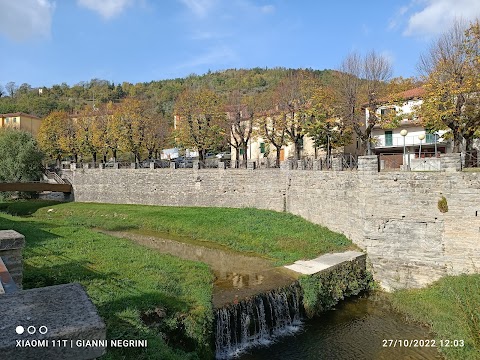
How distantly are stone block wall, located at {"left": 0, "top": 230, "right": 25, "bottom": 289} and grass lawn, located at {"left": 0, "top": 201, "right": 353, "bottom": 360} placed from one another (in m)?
2.53

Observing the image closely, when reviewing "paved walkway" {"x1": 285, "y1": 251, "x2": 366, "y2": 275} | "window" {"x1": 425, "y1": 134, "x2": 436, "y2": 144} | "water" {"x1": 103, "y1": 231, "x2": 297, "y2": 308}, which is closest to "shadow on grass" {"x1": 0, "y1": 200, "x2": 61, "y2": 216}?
"water" {"x1": 103, "y1": 231, "x2": 297, "y2": 308}

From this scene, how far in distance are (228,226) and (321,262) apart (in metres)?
8.76

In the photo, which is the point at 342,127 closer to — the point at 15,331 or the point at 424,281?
the point at 424,281

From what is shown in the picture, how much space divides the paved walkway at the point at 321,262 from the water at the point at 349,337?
1.72 meters

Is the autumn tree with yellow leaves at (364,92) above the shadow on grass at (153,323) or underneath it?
above

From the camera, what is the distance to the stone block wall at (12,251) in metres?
7.05

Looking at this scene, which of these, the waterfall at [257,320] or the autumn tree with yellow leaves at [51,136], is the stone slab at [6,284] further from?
the autumn tree with yellow leaves at [51,136]

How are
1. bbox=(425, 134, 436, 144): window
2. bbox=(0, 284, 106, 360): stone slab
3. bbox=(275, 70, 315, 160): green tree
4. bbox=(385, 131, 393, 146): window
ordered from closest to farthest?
bbox=(0, 284, 106, 360): stone slab → bbox=(275, 70, 315, 160): green tree → bbox=(425, 134, 436, 144): window → bbox=(385, 131, 393, 146): window

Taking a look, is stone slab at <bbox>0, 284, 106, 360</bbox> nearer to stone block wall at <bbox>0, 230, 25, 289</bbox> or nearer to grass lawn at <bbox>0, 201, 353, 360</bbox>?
stone block wall at <bbox>0, 230, 25, 289</bbox>

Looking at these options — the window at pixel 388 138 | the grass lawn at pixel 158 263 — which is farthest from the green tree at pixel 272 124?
the window at pixel 388 138

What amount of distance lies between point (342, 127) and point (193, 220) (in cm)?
1395

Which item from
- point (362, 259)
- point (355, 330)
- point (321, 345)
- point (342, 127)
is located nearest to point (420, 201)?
point (362, 259)

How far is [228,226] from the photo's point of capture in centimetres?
2406

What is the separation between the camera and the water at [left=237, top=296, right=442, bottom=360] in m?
11.3
